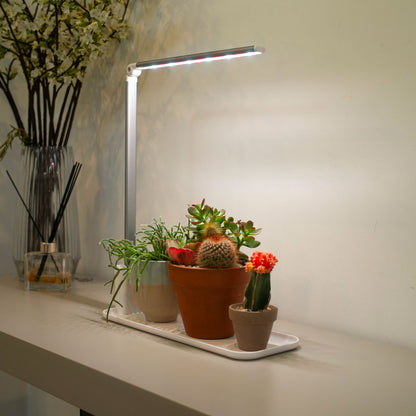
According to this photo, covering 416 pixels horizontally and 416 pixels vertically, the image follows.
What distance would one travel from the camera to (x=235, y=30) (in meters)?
1.24

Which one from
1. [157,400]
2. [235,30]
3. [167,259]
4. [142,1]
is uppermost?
[142,1]

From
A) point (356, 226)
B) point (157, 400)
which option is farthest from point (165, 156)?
point (157, 400)

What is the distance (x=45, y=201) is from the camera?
1447mm

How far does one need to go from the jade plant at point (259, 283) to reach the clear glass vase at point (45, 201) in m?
0.73

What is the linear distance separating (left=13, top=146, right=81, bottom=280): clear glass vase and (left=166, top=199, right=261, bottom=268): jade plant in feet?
1.76

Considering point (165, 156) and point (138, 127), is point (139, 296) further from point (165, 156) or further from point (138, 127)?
point (138, 127)

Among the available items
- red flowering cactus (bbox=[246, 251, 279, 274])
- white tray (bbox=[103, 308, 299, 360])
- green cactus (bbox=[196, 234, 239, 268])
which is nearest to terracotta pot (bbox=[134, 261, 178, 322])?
white tray (bbox=[103, 308, 299, 360])

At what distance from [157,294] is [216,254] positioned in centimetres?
18

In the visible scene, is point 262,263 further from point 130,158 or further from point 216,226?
point 130,158

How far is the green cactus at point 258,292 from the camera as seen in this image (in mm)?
877

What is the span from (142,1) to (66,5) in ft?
0.68

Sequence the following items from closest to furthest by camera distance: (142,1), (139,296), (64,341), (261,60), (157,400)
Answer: (157,400) < (64,341) < (139,296) < (261,60) < (142,1)

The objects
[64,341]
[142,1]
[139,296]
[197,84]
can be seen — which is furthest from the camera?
[142,1]

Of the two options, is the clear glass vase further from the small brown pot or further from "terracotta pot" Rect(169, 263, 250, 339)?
the small brown pot
